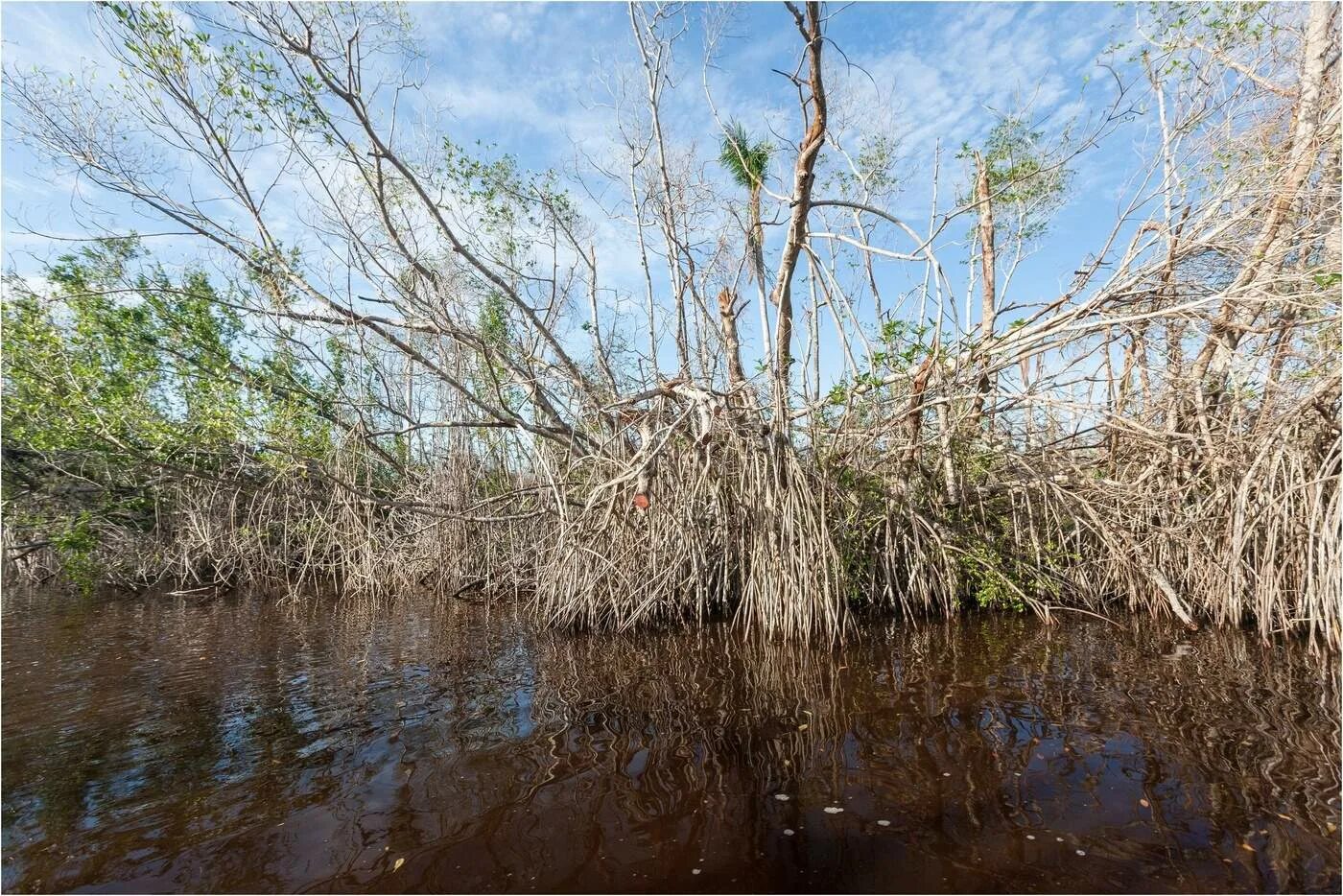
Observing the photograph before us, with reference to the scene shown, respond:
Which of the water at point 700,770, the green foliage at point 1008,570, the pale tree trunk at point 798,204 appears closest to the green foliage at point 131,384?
the water at point 700,770

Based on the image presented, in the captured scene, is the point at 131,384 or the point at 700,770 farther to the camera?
the point at 131,384

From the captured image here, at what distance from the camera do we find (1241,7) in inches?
207

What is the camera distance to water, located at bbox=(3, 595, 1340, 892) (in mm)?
1947

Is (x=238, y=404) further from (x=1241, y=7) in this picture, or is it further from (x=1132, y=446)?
(x=1241, y=7)

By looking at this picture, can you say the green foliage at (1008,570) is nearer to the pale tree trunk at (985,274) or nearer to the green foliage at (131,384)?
the pale tree trunk at (985,274)

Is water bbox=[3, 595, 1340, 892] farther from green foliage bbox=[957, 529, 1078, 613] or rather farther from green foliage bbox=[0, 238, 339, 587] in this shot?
green foliage bbox=[0, 238, 339, 587]

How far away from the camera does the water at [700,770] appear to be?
1947 millimetres

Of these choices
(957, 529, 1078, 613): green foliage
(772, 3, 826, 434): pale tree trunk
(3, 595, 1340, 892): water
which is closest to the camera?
(3, 595, 1340, 892): water

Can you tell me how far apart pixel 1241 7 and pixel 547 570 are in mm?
8281

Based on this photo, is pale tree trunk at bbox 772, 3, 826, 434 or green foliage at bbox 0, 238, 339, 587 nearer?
pale tree trunk at bbox 772, 3, 826, 434

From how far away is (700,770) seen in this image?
267 cm

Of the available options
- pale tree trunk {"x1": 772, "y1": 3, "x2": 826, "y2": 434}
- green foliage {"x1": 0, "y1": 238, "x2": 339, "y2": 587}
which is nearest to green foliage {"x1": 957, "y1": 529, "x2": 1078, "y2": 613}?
pale tree trunk {"x1": 772, "y1": 3, "x2": 826, "y2": 434}

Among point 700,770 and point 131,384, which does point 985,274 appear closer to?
point 700,770

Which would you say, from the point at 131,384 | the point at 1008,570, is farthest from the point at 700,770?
the point at 131,384
